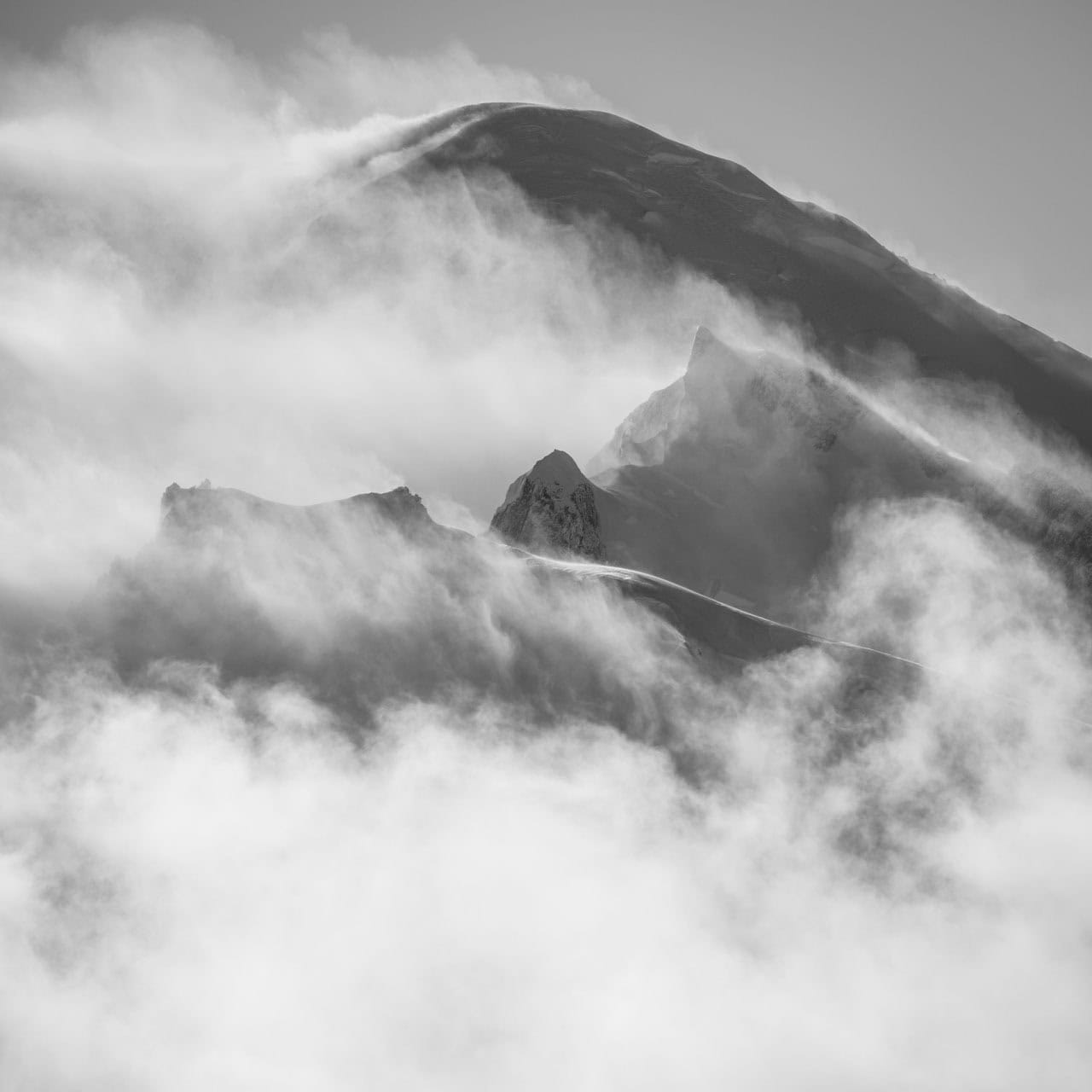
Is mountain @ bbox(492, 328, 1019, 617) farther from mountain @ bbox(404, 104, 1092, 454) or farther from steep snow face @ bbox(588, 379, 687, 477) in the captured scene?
mountain @ bbox(404, 104, 1092, 454)

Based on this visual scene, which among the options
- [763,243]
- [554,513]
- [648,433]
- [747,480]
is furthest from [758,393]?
[554,513]

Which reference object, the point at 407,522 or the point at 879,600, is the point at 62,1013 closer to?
the point at 407,522

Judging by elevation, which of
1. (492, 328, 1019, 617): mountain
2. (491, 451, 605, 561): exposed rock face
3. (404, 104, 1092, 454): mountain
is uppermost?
(404, 104, 1092, 454): mountain

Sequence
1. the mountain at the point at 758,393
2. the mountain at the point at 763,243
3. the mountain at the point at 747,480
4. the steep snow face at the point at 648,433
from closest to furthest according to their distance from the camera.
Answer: the mountain at the point at 747,480 → the mountain at the point at 758,393 → the steep snow face at the point at 648,433 → the mountain at the point at 763,243

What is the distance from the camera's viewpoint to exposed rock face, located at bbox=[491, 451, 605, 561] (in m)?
129

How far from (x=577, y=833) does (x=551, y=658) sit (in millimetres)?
11482

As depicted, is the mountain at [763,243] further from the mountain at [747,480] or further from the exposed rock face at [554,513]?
the exposed rock face at [554,513]

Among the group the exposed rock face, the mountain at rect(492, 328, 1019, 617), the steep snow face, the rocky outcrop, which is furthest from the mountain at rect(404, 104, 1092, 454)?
the rocky outcrop

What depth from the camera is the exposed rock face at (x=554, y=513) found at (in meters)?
129

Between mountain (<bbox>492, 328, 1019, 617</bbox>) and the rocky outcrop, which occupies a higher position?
mountain (<bbox>492, 328, 1019, 617</bbox>)

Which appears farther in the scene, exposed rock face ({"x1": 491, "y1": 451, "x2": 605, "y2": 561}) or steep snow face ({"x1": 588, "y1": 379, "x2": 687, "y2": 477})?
steep snow face ({"x1": 588, "y1": 379, "x2": 687, "y2": 477})

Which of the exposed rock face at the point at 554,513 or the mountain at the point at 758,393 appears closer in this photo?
the exposed rock face at the point at 554,513

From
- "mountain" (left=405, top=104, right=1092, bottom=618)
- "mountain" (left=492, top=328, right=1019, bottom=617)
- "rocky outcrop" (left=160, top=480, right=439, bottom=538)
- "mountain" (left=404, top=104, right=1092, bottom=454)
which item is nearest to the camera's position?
"rocky outcrop" (left=160, top=480, right=439, bottom=538)

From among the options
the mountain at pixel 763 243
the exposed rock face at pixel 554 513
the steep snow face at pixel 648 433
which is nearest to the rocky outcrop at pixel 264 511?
the exposed rock face at pixel 554 513
